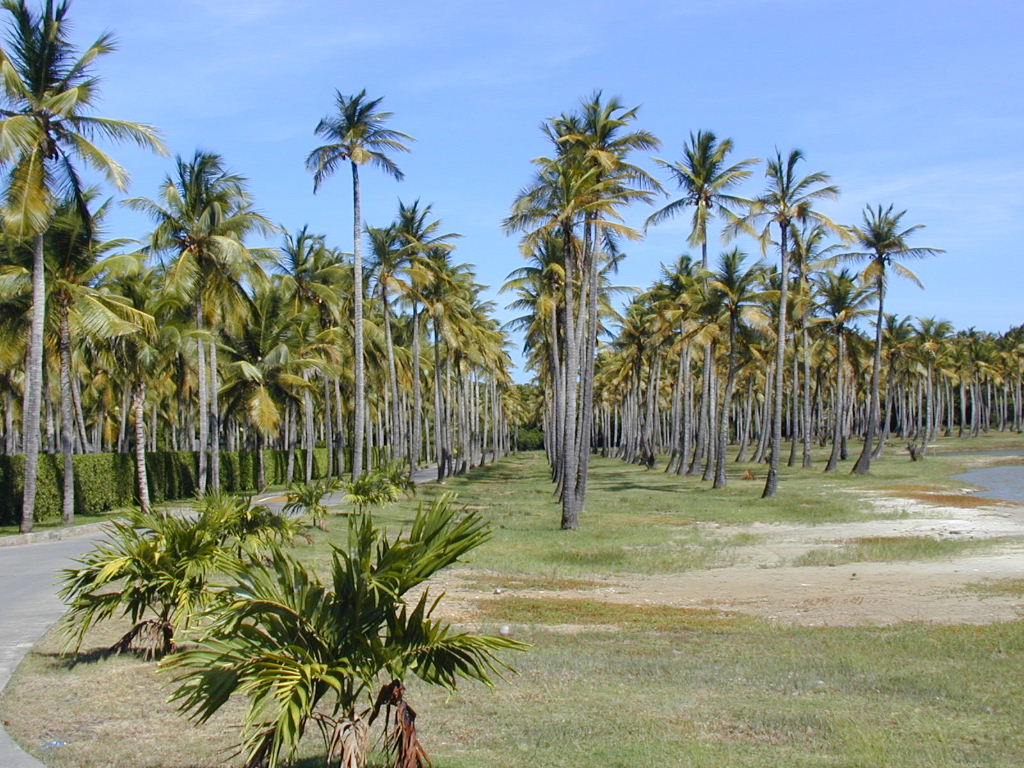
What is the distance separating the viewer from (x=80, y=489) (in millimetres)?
29500

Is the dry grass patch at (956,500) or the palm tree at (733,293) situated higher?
the palm tree at (733,293)

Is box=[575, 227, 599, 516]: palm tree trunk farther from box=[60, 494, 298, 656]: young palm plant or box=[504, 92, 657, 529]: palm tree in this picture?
box=[60, 494, 298, 656]: young palm plant

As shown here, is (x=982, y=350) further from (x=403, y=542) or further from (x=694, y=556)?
(x=403, y=542)

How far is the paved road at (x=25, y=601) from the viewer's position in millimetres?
7261

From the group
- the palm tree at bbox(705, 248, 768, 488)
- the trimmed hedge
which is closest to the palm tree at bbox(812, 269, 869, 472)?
the palm tree at bbox(705, 248, 768, 488)

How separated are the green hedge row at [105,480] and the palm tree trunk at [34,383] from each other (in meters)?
3.06

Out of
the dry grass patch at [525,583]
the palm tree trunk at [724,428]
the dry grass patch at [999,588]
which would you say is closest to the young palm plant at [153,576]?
the dry grass patch at [525,583]

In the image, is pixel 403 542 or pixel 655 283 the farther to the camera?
pixel 655 283

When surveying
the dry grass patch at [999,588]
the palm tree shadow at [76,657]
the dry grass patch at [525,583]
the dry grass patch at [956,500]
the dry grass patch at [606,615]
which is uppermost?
the palm tree shadow at [76,657]

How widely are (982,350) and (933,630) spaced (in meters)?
93.7

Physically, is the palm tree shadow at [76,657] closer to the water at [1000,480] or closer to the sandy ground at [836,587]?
the sandy ground at [836,587]

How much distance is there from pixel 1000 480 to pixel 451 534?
4724cm

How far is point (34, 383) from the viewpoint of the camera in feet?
74.4

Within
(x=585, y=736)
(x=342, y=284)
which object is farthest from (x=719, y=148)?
(x=585, y=736)
